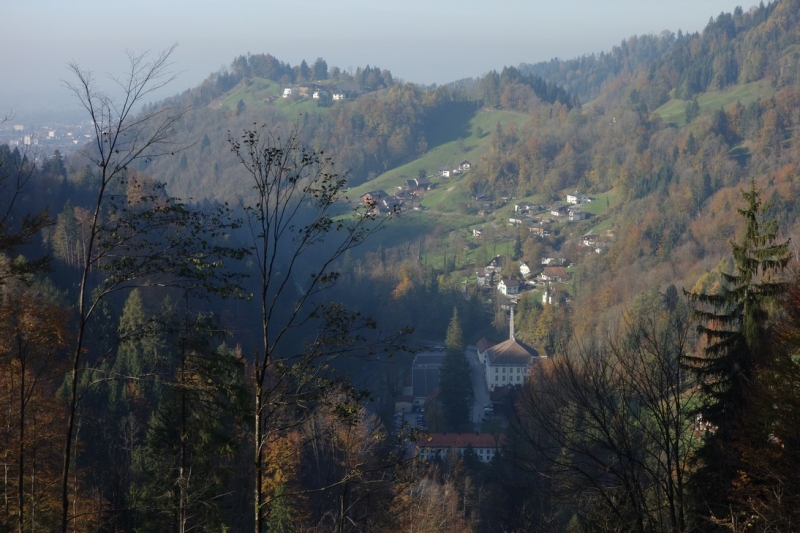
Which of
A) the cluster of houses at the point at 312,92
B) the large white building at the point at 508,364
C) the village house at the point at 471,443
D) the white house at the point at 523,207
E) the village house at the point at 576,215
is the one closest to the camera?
the village house at the point at 471,443

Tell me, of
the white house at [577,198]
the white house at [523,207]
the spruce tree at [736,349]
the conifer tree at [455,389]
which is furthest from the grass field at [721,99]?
the spruce tree at [736,349]

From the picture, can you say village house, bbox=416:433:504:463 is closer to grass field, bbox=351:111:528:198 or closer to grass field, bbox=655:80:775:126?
grass field, bbox=351:111:528:198

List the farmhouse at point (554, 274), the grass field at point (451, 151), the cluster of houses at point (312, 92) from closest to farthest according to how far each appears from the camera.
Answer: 1. the farmhouse at point (554, 274)
2. the grass field at point (451, 151)
3. the cluster of houses at point (312, 92)

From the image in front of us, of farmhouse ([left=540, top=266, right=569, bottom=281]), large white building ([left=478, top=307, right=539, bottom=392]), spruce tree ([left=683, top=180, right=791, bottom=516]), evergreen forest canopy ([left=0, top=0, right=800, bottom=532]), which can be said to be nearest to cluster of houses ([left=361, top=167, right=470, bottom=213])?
evergreen forest canopy ([left=0, top=0, right=800, bottom=532])

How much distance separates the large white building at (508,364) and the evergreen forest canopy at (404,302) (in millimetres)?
2104

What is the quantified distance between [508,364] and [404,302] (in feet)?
38.0

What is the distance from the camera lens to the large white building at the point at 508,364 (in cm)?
3231

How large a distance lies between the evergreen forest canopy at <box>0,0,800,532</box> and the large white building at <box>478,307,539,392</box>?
2104 millimetres

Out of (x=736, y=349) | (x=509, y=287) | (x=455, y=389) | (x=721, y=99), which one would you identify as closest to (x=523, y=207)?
(x=509, y=287)

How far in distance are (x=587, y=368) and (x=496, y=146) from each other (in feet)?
233

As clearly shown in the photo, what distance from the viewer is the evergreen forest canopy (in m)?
5.30

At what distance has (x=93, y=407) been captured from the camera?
18.8 meters

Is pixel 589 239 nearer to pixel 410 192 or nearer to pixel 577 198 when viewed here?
pixel 577 198

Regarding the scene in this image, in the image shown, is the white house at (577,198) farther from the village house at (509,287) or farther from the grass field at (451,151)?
the village house at (509,287)
